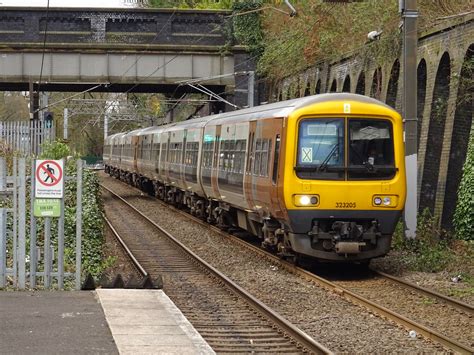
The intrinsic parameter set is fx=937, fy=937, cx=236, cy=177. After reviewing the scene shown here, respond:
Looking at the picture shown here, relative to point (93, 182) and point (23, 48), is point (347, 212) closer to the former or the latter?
point (93, 182)

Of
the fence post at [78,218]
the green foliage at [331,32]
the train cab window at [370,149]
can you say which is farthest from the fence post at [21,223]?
the green foliage at [331,32]

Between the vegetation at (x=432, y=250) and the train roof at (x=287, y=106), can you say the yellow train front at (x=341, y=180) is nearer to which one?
the train roof at (x=287, y=106)

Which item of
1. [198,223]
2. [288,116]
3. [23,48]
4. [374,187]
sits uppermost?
Answer: [23,48]

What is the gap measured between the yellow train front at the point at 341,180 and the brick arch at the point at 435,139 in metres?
6.64

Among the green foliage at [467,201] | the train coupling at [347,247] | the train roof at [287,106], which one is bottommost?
the train coupling at [347,247]

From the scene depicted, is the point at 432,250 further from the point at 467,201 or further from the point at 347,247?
the point at 347,247

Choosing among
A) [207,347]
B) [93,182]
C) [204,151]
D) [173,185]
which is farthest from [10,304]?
[173,185]

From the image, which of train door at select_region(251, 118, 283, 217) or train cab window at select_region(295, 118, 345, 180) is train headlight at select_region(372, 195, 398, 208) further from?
train door at select_region(251, 118, 283, 217)

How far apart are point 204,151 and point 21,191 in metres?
13.7

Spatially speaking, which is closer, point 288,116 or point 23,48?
point 288,116

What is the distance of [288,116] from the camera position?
14953mm

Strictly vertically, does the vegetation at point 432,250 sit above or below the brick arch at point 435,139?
below

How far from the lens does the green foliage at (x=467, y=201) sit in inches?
718

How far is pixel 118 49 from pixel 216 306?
25.9 m
